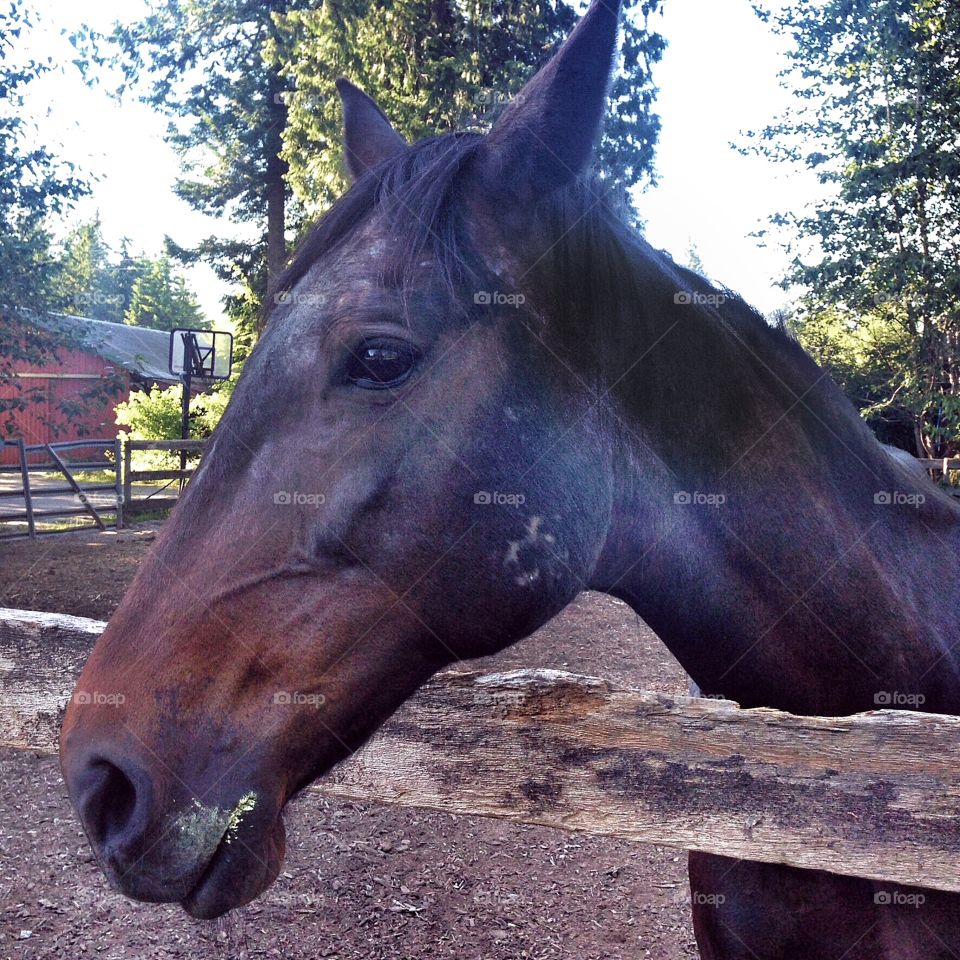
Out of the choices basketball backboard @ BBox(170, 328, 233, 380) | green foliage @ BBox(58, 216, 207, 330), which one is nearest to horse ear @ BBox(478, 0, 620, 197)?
basketball backboard @ BBox(170, 328, 233, 380)

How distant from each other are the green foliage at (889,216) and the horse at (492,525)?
39.8ft

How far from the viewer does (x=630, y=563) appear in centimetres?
190

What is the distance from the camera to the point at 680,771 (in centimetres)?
167

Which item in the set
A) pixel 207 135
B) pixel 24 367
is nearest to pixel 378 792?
pixel 207 135

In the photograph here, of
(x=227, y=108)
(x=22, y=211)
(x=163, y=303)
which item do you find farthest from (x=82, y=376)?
(x=163, y=303)

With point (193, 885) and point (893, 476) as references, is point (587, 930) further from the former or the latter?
point (193, 885)

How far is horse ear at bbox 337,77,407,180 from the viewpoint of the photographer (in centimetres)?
243

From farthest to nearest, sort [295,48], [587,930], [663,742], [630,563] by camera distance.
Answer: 1. [295,48]
2. [587,930]
3. [630,563]
4. [663,742]

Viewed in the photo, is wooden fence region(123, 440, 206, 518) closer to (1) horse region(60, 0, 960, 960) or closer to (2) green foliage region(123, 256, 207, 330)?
(1) horse region(60, 0, 960, 960)

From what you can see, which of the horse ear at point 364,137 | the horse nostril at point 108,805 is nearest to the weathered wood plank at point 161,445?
the horse ear at point 364,137

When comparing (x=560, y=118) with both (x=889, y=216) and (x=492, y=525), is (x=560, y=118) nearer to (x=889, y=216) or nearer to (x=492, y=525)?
(x=492, y=525)

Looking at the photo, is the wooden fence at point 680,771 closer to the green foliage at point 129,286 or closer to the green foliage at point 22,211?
the green foliage at point 22,211

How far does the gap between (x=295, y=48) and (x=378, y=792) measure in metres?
17.3

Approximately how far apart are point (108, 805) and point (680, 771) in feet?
3.60
